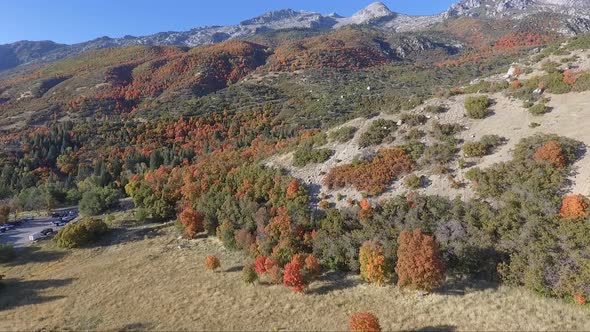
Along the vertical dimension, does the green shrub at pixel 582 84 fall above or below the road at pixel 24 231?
above

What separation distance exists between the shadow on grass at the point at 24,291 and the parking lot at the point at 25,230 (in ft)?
45.5

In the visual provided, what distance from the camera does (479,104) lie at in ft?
151

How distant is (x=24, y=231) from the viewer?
59312 mm

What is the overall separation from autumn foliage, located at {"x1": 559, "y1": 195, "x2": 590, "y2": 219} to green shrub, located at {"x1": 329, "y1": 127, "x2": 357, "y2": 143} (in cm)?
2539

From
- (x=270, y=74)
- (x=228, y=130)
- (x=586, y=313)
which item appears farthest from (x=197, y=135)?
(x=586, y=313)

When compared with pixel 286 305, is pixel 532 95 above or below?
above

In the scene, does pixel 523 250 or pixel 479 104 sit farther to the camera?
pixel 479 104

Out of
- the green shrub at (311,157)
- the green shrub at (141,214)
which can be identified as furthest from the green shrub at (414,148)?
the green shrub at (141,214)

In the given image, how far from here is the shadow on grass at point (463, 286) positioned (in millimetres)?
28362

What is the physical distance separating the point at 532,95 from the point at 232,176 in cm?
3822

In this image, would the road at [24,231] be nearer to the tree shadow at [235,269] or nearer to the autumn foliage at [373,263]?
the tree shadow at [235,269]

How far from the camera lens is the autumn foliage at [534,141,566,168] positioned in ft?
107

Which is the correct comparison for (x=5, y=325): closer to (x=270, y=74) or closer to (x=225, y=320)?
(x=225, y=320)

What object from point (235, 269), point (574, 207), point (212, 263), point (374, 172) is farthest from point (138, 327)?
point (574, 207)
